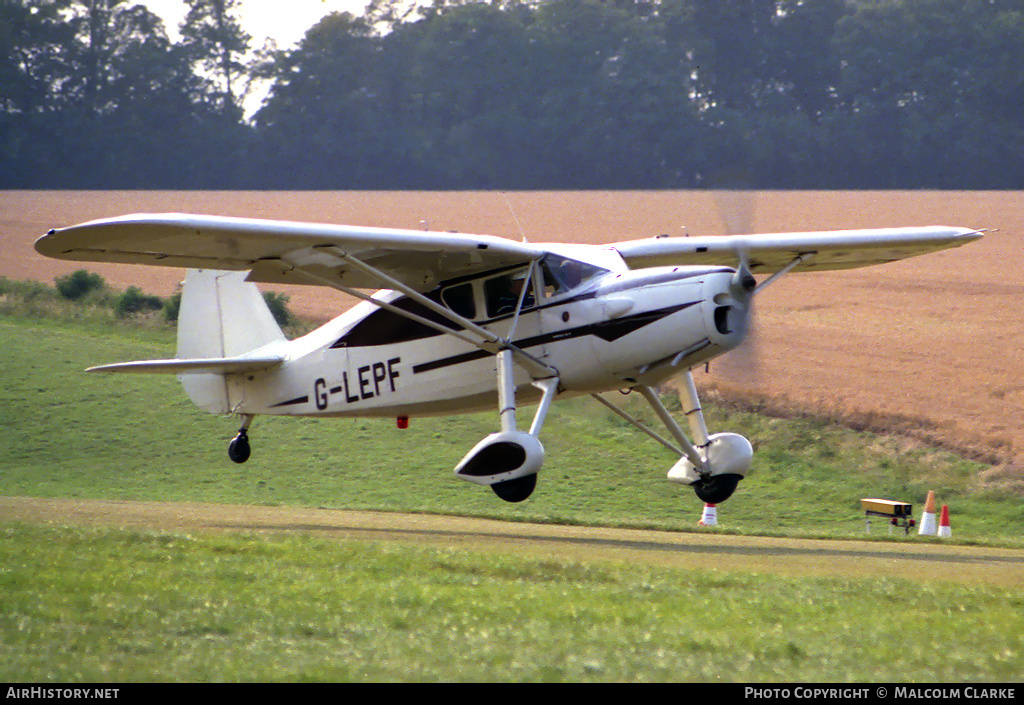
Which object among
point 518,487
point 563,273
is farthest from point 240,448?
point 563,273

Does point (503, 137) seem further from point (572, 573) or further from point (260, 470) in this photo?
point (572, 573)

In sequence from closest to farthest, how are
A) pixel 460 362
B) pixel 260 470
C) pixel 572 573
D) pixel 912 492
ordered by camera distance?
pixel 572 573, pixel 460 362, pixel 912 492, pixel 260 470

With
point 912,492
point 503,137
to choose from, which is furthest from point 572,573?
point 503,137

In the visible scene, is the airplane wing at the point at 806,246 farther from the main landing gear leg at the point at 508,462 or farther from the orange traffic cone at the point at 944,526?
the main landing gear leg at the point at 508,462

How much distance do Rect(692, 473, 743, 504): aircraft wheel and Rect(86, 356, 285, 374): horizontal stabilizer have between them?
606cm

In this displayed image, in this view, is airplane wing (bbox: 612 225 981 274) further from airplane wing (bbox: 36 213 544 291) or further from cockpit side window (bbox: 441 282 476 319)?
airplane wing (bbox: 36 213 544 291)

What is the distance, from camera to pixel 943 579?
10320 millimetres

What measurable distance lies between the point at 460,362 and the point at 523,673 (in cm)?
835

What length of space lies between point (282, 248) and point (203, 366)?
4.30 meters

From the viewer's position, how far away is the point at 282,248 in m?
12.7

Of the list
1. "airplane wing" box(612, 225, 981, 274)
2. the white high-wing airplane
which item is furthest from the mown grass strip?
"airplane wing" box(612, 225, 981, 274)

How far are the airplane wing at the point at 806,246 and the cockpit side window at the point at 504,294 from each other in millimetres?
2025

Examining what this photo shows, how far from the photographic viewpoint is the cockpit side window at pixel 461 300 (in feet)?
46.1

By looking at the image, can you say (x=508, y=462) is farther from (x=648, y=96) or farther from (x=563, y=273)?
(x=648, y=96)
